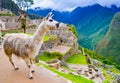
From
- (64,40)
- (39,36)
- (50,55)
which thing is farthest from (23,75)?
(64,40)

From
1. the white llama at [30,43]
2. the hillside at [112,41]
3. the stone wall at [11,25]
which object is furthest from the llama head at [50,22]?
the hillside at [112,41]

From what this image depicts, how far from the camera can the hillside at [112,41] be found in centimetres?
15724

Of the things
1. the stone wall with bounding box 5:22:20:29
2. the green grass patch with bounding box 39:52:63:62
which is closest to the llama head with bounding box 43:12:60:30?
the green grass patch with bounding box 39:52:63:62

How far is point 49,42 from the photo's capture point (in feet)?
131

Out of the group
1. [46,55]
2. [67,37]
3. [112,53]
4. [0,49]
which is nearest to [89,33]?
[112,53]

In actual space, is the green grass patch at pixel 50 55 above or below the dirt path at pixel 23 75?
below

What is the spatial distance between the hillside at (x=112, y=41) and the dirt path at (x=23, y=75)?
131 metres

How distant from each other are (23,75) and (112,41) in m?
160

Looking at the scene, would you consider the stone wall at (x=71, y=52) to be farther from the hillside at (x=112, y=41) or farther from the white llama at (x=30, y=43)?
the hillside at (x=112, y=41)

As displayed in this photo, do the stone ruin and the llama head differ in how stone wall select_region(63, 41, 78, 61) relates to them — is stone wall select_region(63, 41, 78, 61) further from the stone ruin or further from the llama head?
the llama head

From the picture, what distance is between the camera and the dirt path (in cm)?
1322

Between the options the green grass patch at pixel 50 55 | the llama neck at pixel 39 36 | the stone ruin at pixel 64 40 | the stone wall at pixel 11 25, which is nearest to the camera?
the llama neck at pixel 39 36

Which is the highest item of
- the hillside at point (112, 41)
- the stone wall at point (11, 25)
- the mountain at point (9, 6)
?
the mountain at point (9, 6)

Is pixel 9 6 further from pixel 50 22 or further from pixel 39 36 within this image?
pixel 50 22
